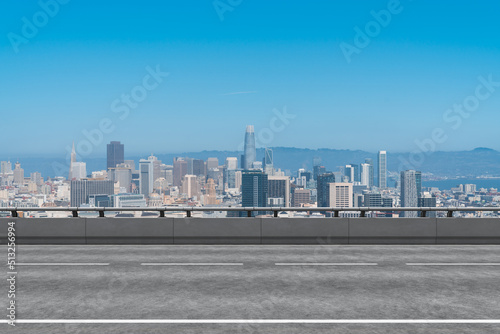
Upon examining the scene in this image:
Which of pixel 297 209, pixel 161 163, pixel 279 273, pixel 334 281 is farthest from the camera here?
pixel 161 163

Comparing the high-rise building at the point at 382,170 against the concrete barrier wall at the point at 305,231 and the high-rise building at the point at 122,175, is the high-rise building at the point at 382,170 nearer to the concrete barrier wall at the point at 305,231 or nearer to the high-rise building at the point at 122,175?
the high-rise building at the point at 122,175

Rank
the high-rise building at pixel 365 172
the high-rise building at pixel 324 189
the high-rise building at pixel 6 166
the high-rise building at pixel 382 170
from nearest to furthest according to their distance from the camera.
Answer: the high-rise building at pixel 324 189 < the high-rise building at pixel 382 170 < the high-rise building at pixel 6 166 < the high-rise building at pixel 365 172

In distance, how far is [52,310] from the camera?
652cm

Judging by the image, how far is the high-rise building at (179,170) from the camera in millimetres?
132113

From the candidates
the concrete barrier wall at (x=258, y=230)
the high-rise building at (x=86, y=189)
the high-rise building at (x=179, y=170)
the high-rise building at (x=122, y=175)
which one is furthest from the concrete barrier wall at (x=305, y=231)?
the high-rise building at (x=179, y=170)

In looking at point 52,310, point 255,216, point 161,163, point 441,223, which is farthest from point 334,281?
point 161,163

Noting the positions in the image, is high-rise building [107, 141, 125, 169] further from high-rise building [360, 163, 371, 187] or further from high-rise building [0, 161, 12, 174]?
high-rise building [360, 163, 371, 187]

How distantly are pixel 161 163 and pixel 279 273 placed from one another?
502 ft

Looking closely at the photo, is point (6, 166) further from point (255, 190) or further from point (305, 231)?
point (305, 231)

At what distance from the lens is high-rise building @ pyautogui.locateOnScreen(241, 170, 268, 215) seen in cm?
5619

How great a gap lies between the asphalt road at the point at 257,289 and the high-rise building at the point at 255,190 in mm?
40747

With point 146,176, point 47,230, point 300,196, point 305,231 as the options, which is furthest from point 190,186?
point 305,231

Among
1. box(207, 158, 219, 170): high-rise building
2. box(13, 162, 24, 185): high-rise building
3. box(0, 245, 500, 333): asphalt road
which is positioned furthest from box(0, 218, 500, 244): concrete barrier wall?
box(207, 158, 219, 170): high-rise building

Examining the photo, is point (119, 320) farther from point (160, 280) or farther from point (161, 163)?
point (161, 163)
